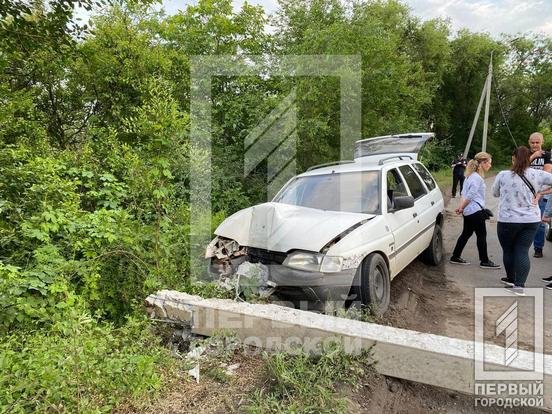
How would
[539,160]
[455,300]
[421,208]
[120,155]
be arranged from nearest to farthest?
[455,300], [421,208], [120,155], [539,160]

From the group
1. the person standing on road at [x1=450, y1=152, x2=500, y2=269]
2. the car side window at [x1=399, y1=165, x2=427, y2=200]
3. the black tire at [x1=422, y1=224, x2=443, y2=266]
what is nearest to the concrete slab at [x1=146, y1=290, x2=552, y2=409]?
the car side window at [x1=399, y1=165, x2=427, y2=200]

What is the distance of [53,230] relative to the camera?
4039mm

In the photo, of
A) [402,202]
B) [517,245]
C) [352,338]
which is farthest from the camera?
[517,245]

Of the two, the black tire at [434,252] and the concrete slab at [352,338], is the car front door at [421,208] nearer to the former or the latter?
the black tire at [434,252]

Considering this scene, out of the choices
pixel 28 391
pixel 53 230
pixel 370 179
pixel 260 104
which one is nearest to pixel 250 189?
pixel 260 104

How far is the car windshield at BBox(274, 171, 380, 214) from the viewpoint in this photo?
4.65 metres

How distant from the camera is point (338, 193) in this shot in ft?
16.1

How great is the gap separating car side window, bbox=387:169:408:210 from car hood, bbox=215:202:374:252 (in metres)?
0.70

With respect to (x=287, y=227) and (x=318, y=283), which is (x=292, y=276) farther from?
(x=287, y=227)

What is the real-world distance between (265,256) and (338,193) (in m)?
1.45

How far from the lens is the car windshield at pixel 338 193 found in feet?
15.3

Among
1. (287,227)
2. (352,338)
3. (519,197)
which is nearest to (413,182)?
(519,197)

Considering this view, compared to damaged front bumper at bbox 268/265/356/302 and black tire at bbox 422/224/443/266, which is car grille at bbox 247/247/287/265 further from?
black tire at bbox 422/224/443/266

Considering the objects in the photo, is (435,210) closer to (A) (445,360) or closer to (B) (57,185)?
(A) (445,360)
